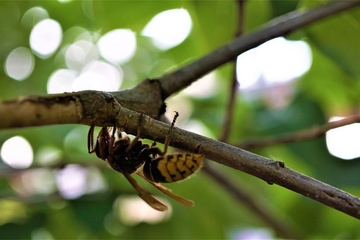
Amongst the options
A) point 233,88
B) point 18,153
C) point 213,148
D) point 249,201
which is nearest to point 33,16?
point 18,153

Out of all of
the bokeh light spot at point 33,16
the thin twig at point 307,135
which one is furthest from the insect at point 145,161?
the bokeh light spot at point 33,16

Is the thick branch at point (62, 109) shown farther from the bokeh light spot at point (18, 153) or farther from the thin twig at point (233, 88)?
the bokeh light spot at point (18, 153)

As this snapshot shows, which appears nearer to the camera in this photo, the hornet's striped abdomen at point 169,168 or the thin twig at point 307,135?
the hornet's striped abdomen at point 169,168

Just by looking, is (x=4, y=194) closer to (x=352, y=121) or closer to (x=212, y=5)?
(x=212, y=5)

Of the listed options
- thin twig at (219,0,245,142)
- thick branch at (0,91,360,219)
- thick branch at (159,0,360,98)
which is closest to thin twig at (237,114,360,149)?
thin twig at (219,0,245,142)

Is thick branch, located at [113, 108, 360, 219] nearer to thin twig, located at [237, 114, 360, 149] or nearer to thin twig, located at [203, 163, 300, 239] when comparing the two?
thin twig, located at [237, 114, 360, 149]

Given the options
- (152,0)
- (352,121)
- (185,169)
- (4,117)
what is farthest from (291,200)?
(4,117)
